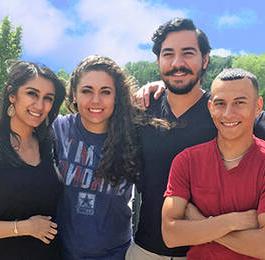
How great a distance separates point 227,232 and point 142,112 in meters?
1.56

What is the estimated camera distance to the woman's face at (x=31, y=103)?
3.92 meters

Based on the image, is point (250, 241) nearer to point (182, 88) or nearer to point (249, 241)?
point (249, 241)

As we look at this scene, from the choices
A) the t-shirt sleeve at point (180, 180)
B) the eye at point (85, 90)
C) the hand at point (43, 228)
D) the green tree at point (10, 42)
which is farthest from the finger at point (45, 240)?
the green tree at point (10, 42)

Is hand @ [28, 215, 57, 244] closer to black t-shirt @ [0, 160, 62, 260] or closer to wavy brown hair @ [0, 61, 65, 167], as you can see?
black t-shirt @ [0, 160, 62, 260]

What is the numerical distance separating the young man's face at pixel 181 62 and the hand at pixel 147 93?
19 cm

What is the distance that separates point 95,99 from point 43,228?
1.08 m

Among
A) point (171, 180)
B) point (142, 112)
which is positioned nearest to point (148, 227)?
point (171, 180)

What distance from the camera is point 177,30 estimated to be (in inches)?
167

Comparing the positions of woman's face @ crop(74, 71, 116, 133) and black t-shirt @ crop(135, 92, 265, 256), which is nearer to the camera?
black t-shirt @ crop(135, 92, 265, 256)

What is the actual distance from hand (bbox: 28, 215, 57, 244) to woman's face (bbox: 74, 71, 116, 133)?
835mm

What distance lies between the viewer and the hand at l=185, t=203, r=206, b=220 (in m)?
3.13

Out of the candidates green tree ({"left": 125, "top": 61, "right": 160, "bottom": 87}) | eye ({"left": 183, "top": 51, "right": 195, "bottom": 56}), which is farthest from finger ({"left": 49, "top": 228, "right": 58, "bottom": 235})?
green tree ({"left": 125, "top": 61, "right": 160, "bottom": 87})

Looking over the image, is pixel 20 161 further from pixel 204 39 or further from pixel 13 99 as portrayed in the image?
pixel 204 39

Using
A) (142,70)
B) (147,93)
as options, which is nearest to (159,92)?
(147,93)
